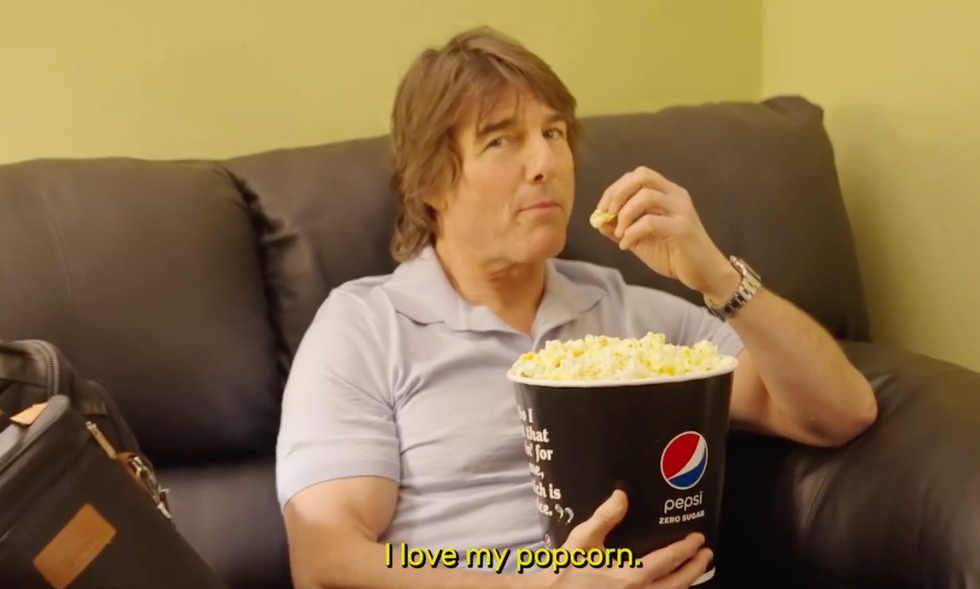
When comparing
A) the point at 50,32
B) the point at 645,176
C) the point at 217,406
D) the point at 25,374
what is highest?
the point at 50,32

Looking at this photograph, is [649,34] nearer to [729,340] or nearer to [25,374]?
[729,340]

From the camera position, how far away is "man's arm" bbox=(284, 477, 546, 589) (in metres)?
1.07

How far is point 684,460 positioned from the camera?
3.03 feet

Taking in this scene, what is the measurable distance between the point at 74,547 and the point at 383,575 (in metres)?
0.37

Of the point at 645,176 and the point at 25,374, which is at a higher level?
the point at 645,176

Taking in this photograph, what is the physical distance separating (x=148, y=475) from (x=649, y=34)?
4.07 ft

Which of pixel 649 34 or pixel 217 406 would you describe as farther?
pixel 649 34

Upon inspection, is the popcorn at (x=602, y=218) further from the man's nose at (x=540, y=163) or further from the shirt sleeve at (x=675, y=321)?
the shirt sleeve at (x=675, y=321)

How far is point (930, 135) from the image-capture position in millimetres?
1443

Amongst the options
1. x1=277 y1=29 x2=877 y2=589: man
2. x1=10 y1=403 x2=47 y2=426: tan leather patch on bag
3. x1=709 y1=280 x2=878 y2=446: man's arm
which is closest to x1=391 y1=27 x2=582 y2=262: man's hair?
x1=277 y1=29 x2=877 y2=589: man

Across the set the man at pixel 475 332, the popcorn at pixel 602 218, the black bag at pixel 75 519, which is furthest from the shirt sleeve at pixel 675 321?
the black bag at pixel 75 519

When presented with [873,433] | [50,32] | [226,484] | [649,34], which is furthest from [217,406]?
[649,34]

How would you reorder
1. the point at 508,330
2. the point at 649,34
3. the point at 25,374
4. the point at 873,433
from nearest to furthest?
the point at 25,374 < the point at 873,433 < the point at 508,330 < the point at 649,34

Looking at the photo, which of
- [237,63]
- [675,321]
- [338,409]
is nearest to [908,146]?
[675,321]
